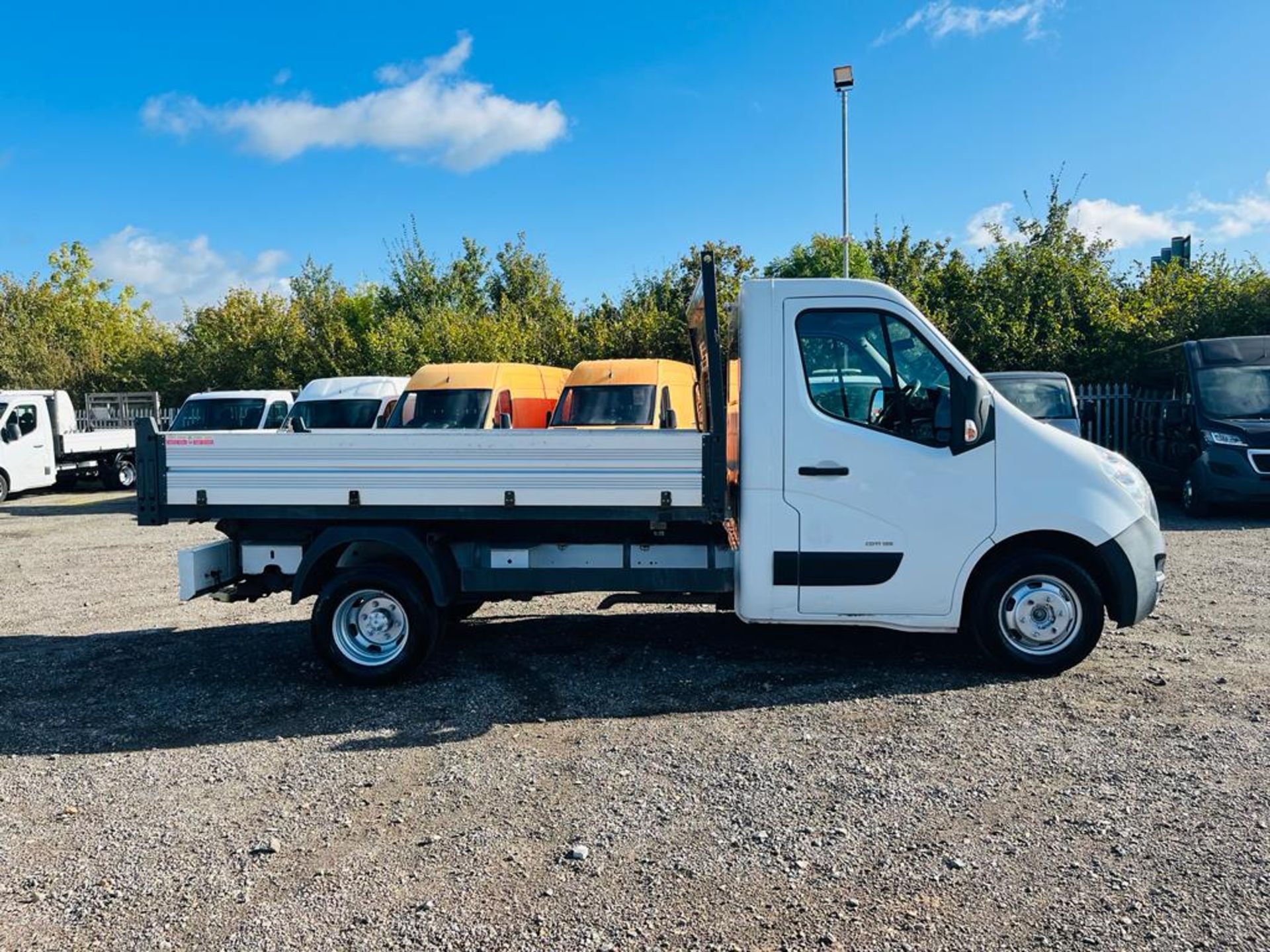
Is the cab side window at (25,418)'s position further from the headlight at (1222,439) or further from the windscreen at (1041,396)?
the headlight at (1222,439)

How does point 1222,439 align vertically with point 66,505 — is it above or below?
above

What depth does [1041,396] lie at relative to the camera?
14.9 metres

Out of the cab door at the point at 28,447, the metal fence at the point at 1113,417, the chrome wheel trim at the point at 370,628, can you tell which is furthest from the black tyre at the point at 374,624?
the cab door at the point at 28,447

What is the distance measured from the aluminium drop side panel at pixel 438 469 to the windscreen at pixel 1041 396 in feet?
34.5

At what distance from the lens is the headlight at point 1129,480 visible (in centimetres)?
596

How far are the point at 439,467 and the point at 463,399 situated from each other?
8114 mm

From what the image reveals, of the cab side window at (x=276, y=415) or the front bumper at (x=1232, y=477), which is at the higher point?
the cab side window at (x=276, y=415)

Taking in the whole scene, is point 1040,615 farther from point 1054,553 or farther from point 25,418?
point 25,418

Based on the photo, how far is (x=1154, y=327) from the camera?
773 inches

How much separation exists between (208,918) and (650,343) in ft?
68.1

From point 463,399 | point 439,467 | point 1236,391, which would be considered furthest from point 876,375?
point 1236,391

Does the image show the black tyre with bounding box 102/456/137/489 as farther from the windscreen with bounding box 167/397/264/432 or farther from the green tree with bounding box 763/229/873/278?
the green tree with bounding box 763/229/873/278

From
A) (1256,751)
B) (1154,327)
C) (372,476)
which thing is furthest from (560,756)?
(1154,327)

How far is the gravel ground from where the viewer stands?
3482 millimetres
